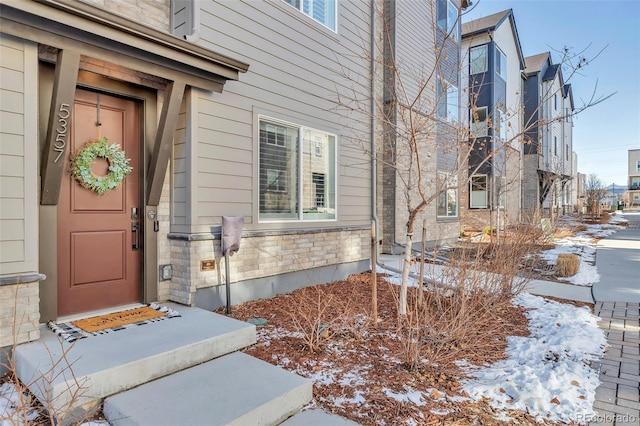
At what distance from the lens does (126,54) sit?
3.48 m

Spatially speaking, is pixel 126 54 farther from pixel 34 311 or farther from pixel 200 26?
pixel 34 311

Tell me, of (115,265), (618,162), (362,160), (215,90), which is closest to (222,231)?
(115,265)

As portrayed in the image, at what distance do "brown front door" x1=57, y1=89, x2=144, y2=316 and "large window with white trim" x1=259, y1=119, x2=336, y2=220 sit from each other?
169 cm

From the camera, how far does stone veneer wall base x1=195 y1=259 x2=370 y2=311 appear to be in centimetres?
438

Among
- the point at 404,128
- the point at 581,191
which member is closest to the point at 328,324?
the point at 404,128

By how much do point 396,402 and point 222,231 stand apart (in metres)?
2.78

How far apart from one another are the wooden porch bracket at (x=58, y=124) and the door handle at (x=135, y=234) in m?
0.91

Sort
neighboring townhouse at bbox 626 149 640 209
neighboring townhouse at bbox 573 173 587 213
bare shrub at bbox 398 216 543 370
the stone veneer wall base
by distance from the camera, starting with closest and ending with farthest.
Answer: bare shrub at bbox 398 216 543 370 → the stone veneer wall base → neighboring townhouse at bbox 573 173 587 213 → neighboring townhouse at bbox 626 149 640 209

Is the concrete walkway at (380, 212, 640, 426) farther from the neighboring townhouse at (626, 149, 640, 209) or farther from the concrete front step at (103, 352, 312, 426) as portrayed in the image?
the neighboring townhouse at (626, 149, 640, 209)

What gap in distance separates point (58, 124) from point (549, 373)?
485 centimetres

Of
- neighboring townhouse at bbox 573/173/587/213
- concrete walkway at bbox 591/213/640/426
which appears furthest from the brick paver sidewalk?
neighboring townhouse at bbox 573/173/587/213

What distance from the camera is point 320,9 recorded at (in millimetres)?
6312

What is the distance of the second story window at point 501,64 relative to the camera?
53.9 ft

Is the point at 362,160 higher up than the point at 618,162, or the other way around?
the point at 618,162
